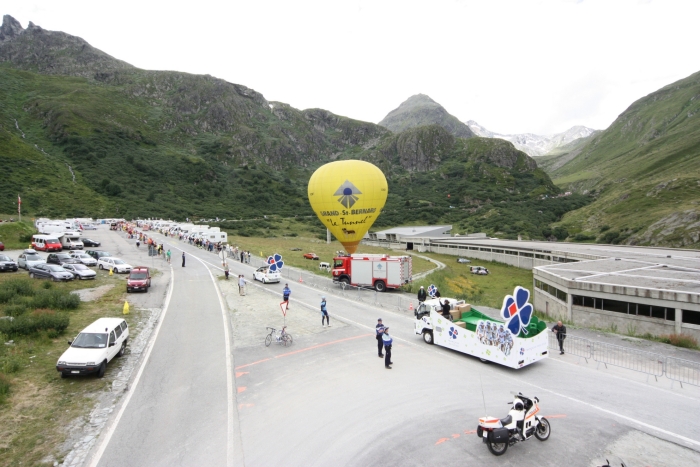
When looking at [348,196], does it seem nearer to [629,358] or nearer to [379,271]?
[379,271]

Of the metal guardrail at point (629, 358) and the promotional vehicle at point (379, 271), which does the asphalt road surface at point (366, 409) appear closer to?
the metal guardrail at point (629, 358)

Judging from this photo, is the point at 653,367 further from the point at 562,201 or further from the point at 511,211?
the point at 562,201

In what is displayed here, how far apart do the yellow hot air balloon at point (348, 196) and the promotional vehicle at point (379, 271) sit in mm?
3758

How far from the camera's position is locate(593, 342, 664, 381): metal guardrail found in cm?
1425

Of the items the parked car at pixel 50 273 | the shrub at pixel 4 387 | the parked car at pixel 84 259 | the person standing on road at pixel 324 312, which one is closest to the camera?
the shrub at pixel 4 387

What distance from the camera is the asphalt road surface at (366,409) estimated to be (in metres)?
9.14

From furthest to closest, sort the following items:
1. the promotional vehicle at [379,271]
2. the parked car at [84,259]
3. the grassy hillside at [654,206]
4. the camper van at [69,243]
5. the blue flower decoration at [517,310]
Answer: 1. the grassy hillside at [654,206]
2. the camper van at [69,243]
3. the parked car at [84,259]
4. the promotional vehicle at [379,271]
5. the blue flower decoration at [517,310]

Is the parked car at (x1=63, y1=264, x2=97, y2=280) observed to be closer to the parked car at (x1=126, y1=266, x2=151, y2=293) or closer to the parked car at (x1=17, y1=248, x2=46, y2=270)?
the parked car at (x1=17, y1=248, x2=46, y2=270)

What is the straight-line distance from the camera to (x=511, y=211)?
12900 cm

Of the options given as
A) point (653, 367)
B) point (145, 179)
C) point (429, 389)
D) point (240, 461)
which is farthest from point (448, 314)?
point (145, 179)

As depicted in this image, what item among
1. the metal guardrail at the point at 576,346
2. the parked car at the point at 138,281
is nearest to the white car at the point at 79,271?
the parked car at the point at 138,281

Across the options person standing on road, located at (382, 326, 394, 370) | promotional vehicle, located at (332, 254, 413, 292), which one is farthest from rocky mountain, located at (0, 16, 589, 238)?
person standing on road, located at (382, 326, 394, 370)

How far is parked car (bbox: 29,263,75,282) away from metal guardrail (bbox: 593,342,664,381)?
3483 centimetres

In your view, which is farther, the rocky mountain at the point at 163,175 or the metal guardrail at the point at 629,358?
the rocky mountain at the point at 163,175
